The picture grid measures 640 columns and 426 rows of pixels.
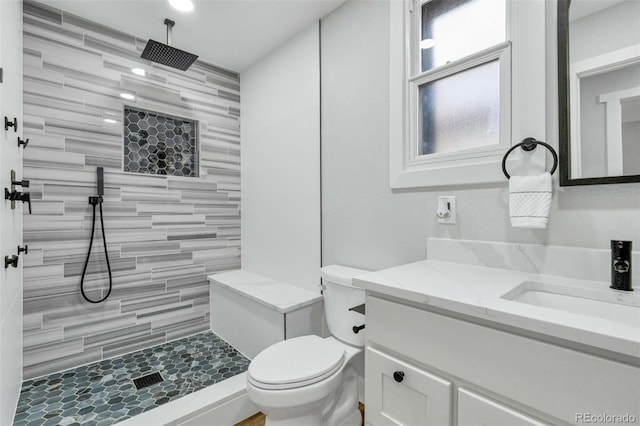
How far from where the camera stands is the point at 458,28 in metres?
1.50

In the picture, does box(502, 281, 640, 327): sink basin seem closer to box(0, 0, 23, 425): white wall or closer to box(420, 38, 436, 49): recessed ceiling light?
box(420, 38, 436, 49): recessed ceiling light

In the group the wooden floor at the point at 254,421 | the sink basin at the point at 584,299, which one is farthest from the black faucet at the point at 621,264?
the wooden floor at the point at 254,421

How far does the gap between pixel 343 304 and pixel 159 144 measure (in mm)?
2074

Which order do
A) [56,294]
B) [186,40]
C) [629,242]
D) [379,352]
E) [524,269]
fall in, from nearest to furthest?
[629,242] → [379,352] → [524,269] → [56,294] → [186,40]

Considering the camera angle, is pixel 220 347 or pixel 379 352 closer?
pixel 379 352

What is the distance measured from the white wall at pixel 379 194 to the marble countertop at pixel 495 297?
6.9 inches

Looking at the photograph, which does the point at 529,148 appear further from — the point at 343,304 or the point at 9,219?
the point at 9,219

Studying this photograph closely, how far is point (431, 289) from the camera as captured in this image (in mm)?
941

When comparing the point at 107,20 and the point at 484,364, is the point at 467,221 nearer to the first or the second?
the point at 484,364

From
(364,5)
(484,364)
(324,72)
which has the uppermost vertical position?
(364,5)

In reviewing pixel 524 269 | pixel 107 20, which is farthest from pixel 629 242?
pixel 107 20

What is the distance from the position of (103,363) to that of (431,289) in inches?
96.8

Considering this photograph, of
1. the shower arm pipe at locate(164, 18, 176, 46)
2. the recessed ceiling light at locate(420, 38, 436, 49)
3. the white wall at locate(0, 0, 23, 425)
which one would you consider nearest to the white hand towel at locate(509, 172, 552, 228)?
the recessed ceiling light at locate(420, 38, 436, 49)

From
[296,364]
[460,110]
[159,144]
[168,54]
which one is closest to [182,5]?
[168,54]
